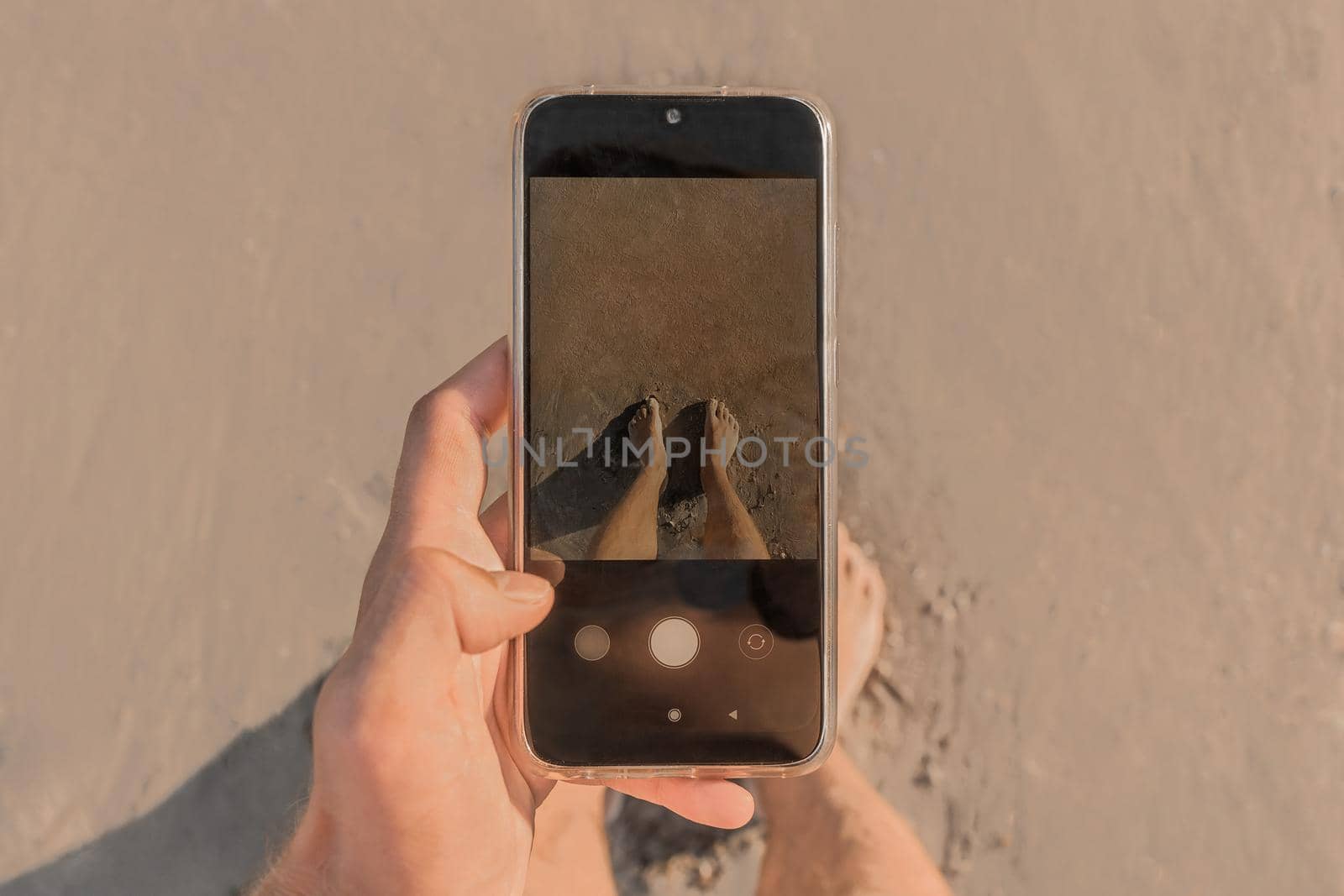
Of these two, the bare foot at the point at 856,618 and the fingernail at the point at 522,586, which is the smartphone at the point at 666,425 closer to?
the fingernail at the point at 522,586

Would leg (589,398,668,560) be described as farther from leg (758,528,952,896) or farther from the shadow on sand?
the shadow on sand

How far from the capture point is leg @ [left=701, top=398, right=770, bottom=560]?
115 centimetres

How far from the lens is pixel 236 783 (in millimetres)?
1733

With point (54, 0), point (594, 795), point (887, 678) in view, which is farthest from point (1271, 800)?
point (54, 0)

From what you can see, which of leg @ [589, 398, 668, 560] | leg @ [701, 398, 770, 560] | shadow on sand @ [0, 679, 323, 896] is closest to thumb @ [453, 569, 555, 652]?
leg @ [589, 398, 668, 560]

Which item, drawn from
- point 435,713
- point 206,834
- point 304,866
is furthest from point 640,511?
point 206,834

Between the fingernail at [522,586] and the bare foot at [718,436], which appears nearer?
the fingernail at [522,586]

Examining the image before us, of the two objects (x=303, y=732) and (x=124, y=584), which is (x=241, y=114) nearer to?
(x=124, y=584)

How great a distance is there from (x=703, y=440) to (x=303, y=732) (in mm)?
1094

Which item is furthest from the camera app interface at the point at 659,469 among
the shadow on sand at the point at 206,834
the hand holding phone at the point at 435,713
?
the shadow on sand at the point at 206,834

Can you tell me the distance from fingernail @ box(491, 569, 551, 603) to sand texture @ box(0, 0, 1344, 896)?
0.76m

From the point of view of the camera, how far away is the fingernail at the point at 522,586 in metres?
1.03

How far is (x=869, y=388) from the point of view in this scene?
→ 172 centimetres

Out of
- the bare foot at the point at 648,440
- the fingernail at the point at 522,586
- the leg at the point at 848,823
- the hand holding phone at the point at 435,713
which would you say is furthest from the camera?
the leg at the point at 848,823
